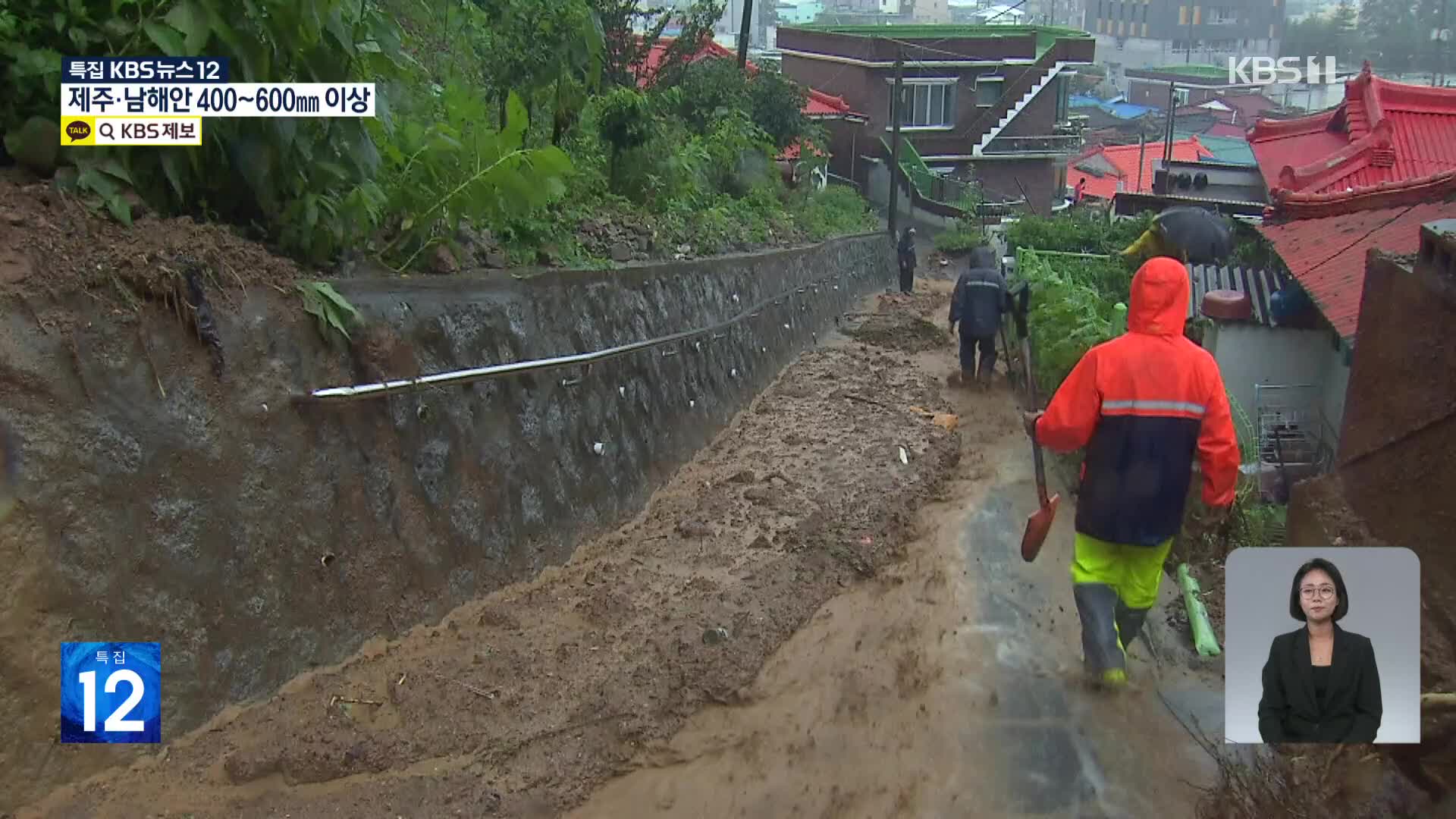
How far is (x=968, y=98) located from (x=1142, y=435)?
3615 centimetres

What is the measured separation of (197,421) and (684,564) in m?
2.97

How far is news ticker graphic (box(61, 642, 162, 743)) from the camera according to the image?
3.59 meters

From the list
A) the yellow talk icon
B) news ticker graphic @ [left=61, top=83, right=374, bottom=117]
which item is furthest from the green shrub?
the yellow talk icon

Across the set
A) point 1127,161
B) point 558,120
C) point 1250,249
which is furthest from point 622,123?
point 1127,161

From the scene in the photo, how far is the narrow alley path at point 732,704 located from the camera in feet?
13.1

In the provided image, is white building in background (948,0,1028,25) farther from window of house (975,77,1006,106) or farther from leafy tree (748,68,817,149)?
leafy tree (748,68,817,149)

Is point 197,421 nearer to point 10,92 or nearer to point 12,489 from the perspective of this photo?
point 12,489

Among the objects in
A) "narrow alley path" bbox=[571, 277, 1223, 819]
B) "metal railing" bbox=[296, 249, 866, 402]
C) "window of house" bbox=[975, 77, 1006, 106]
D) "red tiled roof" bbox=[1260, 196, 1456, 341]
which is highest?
"window of house" bbox=[975, 77, 1006, 106]

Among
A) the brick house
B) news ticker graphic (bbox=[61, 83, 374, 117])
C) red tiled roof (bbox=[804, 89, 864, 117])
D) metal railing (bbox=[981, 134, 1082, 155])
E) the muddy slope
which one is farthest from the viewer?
metal railing (bbox=[981, 134, 1082, 155])

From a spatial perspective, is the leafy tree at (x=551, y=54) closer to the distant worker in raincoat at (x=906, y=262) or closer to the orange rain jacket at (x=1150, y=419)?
the orange rain jacket at (x=1150, y=419)

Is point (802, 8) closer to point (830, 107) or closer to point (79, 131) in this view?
point (830, 107)

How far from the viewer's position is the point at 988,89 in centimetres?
Result: 3812

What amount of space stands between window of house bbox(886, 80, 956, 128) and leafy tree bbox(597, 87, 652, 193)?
28.4 meters

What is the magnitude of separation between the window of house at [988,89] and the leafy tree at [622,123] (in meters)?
29.7
